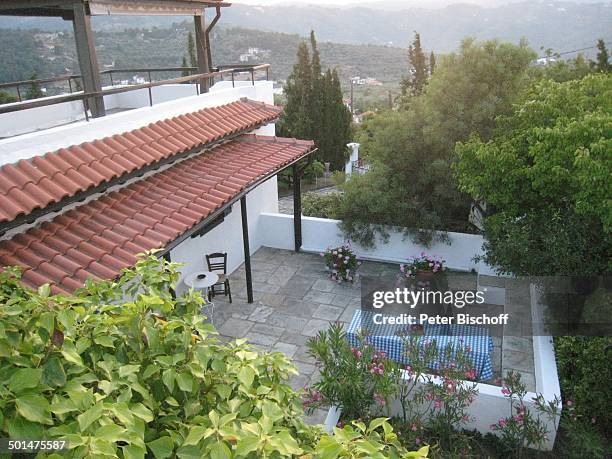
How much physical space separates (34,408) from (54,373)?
30 centimetres

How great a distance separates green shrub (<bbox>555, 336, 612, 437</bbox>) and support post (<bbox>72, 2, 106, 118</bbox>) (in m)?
8.38

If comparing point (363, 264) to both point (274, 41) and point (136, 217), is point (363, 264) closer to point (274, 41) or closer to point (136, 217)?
point (136, 217)

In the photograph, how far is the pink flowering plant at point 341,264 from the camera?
1166 cm

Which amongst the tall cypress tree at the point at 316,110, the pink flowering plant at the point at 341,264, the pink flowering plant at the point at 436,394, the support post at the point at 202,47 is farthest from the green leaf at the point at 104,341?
the tall cypress tree at the point at 316,110

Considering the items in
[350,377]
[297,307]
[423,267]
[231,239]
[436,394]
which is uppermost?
[350,377]

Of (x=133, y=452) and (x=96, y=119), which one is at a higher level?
(x=96, y=119)

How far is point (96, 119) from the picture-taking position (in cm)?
771

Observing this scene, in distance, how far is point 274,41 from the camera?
5094 centimetres

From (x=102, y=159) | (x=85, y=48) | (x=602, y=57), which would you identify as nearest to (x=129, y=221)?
(x=102, y=159)

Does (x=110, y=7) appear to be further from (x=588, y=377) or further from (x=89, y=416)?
(x=588, y=377)

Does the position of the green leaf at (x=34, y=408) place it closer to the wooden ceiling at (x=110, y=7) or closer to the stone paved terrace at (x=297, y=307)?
the stone paved terrace at (x=297, y=307)

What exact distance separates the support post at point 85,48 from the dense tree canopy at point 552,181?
629 cm

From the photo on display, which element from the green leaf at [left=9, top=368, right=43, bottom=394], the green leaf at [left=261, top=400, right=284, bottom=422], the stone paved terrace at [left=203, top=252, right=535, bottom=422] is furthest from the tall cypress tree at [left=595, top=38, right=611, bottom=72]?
the green leaf at [left=9, top=368, right=43, bottom=394]

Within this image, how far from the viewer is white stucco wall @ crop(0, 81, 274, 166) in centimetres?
665
